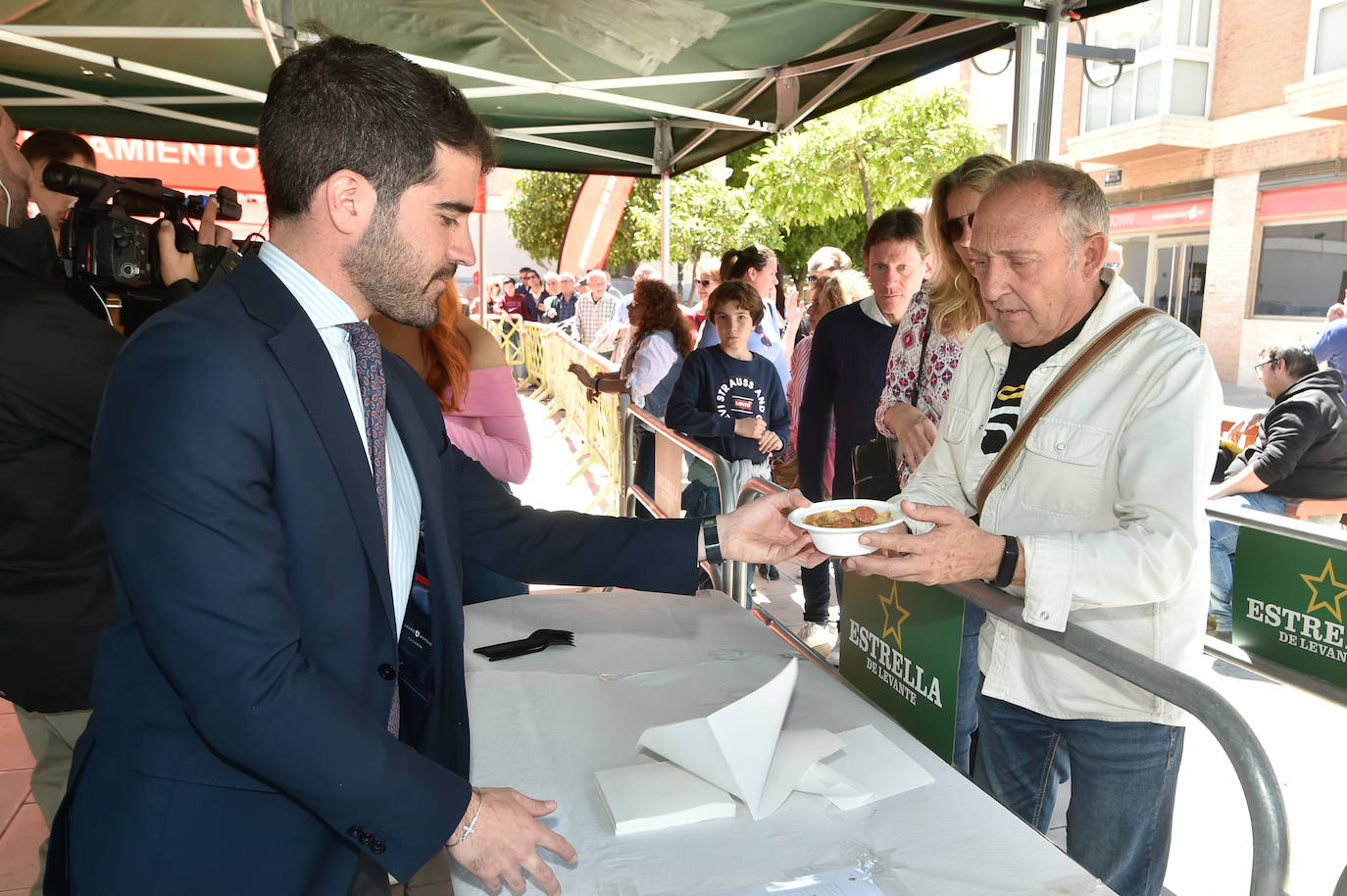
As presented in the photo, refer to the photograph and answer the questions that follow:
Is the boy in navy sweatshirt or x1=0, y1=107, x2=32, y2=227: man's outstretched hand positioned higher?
x1=0, y1=107, x2=32, y2=227: man's outstretched hand

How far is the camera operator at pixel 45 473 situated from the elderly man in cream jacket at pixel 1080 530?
1.79 meters

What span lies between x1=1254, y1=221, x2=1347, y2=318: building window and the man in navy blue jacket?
18246 mm

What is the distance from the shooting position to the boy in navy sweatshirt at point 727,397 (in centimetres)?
506

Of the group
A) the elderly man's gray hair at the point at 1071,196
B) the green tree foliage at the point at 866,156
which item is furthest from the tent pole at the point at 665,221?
the green tree foliage at the point at 866,156

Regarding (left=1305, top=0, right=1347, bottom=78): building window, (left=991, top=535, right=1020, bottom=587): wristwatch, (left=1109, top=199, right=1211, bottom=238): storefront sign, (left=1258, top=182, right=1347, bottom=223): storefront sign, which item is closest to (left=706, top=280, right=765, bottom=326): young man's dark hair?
(left=991, top=535, right=1020, bottom=587): wristwatch

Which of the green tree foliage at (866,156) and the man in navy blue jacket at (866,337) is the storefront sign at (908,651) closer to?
the man in navy blue jacket at (866,337)

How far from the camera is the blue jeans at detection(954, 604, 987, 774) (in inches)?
69.4

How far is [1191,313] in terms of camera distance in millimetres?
21094

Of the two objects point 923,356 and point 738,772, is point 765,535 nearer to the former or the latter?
point 738,772

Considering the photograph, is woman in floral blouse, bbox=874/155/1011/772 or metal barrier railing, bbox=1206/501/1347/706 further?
woman in floral blouse, bbox=874/155/1011/772

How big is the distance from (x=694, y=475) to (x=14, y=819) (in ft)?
11.0

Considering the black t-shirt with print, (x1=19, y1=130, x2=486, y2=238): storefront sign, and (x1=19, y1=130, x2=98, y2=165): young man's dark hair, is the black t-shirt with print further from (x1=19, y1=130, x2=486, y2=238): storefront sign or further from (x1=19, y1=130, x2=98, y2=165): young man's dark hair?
(x1=19, y1=130, x2=486, y2=238): storefront sign

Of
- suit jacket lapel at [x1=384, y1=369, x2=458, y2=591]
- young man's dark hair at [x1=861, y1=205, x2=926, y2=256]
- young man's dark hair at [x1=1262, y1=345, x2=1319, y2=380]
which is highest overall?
young man's dark hair at [x1=861, y1=205, x2=926, y2=256]

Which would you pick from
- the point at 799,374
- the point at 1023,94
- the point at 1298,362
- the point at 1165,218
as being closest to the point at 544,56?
the point at 799,374
